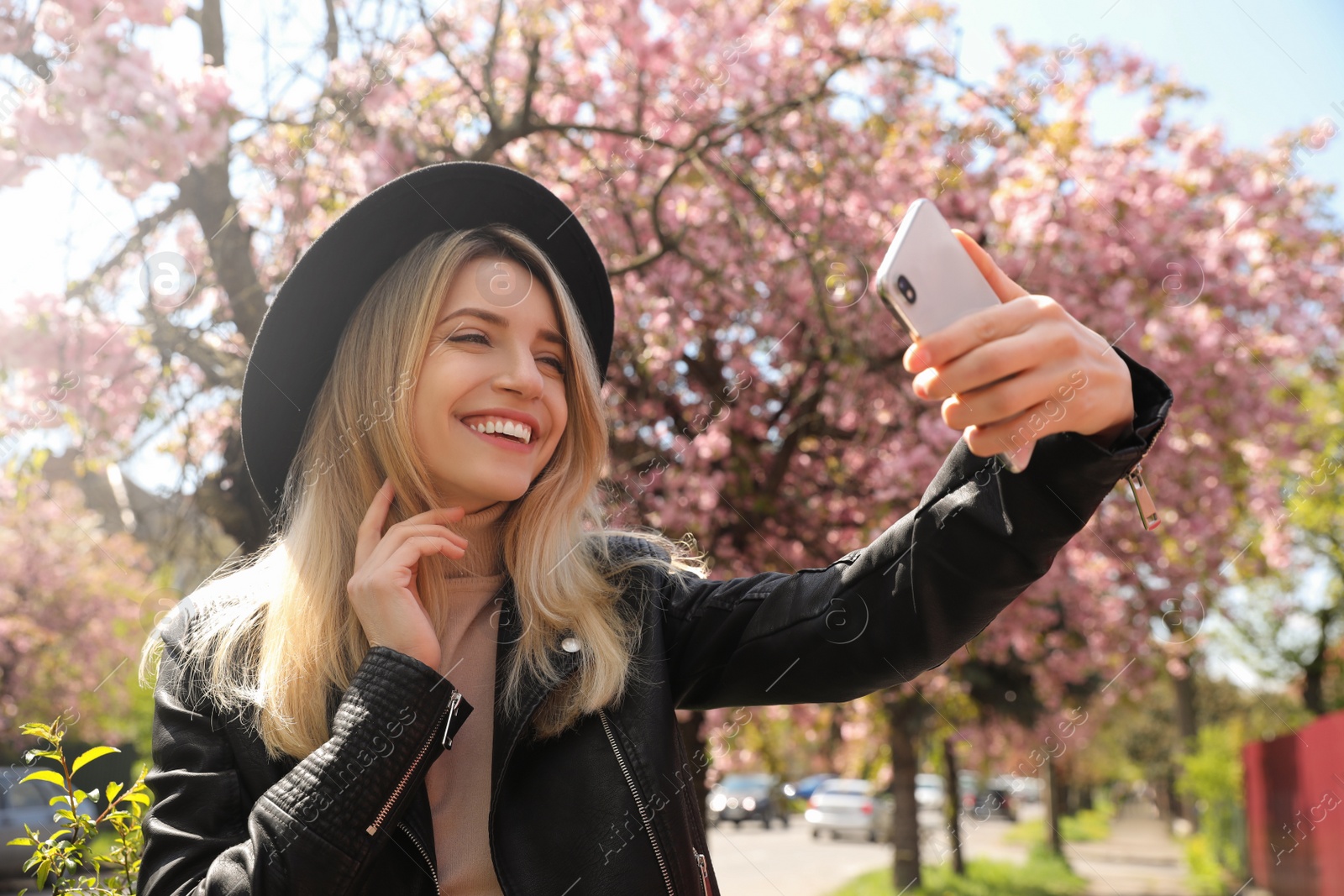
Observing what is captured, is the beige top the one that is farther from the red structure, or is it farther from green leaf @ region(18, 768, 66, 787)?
the red structure

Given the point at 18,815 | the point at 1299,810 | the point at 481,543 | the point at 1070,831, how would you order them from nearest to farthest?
the point at 481,543 < the point at 18,815 < the point at 1299,810 < the point at 1070,831

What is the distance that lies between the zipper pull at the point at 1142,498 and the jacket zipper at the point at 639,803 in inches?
28.6

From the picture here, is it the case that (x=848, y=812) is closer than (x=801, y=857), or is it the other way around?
(x=801, y=857)

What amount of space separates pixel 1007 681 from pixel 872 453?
653cm

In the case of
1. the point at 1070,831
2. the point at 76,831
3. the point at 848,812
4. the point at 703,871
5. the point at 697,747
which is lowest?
the point at 1070,831

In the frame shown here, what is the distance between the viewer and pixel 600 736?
1361 mm

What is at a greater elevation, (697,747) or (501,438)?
(501,438)

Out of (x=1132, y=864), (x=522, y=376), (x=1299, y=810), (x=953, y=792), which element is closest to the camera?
(x=522, y=376)

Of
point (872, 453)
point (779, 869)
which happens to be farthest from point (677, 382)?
point (779, 869)

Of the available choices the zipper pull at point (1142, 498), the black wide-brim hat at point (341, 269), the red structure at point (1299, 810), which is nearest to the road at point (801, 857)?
the red structure at point (1299, 810)

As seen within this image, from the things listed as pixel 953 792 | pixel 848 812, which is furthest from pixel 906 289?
pixel 848 812

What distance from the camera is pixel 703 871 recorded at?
4.49ft

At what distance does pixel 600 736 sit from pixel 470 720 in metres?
0.23

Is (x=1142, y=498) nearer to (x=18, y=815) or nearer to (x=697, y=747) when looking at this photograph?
(x=697, y=747)
